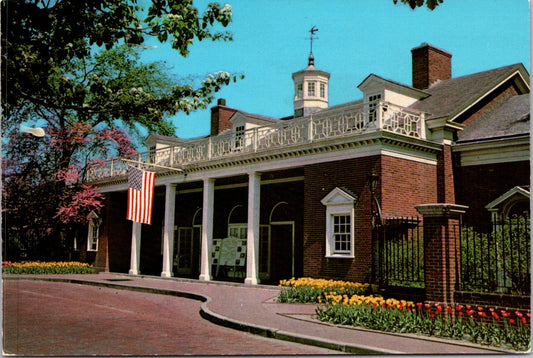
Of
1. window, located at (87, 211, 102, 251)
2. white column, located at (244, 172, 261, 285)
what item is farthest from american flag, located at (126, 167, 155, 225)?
window, located at (87, 211, 102, 251)

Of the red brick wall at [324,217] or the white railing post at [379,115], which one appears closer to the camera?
the white railing post at [379,115]

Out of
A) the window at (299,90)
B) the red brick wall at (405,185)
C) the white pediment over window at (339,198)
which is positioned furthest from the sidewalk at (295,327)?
the window at (299,90)

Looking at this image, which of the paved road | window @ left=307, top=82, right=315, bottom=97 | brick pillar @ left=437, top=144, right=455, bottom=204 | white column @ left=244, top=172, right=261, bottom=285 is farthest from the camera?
window @ left=307, top=82, right=315, bottom=97

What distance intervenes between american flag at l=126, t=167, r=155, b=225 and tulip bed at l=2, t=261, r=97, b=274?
9.51 m

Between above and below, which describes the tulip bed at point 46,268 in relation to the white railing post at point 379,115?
below

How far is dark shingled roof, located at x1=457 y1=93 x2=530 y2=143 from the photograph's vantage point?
16728 millimetres

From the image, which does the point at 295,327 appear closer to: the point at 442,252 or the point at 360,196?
the point at 442,252

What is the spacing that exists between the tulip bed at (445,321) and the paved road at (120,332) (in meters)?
1.71

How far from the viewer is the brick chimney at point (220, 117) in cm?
3146

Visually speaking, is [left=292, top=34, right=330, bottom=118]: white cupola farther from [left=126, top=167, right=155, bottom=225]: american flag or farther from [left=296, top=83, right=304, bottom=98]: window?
[left=126, top=167, right=155, bottom=225]: american flag

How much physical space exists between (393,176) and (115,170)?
15942 millimetres

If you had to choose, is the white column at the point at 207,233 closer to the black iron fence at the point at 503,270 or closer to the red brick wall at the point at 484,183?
the red brick wall at the point at 484,183

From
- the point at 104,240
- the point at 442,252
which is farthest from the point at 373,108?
the point at 104,240

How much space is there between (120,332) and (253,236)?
1028 cm
